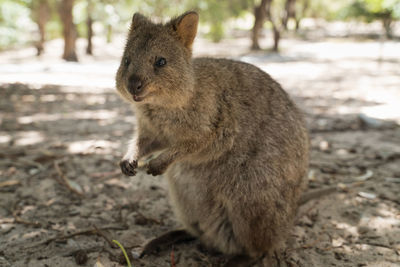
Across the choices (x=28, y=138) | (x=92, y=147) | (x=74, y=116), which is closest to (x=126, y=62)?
(x=92, y=147)

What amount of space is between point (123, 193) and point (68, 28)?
11237 millimetres

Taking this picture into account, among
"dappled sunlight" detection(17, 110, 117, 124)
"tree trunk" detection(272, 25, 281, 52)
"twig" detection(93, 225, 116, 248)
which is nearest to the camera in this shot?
"twig" detection(93, 225, 116, 248)

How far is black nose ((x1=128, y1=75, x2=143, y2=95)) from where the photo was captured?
2.25 meters

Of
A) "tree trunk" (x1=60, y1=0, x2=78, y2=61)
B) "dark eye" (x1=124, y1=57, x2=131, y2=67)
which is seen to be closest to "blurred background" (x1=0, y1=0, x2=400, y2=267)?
"dark eye" (x1=124, y1=57, x2=131, y2=67)

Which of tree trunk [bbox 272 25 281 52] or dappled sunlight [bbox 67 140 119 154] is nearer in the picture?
dappled sunlight [bbox 67 140 119 154]

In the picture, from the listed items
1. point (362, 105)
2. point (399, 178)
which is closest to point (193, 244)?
point (399, 178)

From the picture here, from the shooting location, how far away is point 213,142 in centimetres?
253

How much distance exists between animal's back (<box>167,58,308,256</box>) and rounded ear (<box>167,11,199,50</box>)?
0.21m

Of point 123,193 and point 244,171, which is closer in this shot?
point 244,171

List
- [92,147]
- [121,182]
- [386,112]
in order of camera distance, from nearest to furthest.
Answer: [121,182]
[92,147]
[386,112]

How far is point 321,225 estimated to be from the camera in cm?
298

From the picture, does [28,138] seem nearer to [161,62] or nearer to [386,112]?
[161,62]

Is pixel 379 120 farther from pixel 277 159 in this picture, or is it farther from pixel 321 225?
pixel 277 159

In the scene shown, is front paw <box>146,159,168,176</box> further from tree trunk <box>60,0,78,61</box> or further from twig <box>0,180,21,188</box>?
tree trunk <box>60,0,78,61</box>
